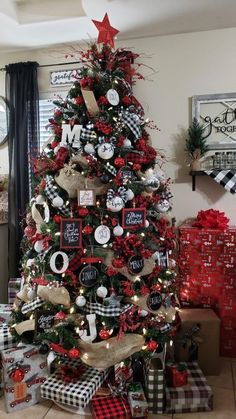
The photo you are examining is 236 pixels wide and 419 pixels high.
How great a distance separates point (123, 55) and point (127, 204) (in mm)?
1023

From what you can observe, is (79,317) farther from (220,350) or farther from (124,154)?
(220,350)

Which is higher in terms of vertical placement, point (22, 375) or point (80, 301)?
point (80, 301)

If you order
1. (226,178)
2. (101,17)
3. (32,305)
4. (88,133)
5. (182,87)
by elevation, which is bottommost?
(32,305)

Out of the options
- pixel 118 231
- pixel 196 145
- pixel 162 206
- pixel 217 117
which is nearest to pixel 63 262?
pixel 118 231

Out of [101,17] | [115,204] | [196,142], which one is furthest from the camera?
[196,142]

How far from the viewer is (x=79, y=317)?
6.63 feet

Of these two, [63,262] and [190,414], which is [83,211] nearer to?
[63,262]

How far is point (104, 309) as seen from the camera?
6.52ft

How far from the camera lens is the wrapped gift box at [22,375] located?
1911mm

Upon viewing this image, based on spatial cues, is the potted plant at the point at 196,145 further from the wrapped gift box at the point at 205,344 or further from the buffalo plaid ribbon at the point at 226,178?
the wrapped gift box at the point at 205,344

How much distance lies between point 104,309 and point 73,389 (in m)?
0.47

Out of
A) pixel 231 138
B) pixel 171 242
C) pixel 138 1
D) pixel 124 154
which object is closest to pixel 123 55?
pixel 138 1

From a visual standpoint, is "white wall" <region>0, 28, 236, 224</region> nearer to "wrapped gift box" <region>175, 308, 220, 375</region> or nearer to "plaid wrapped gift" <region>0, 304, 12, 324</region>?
"wrapped gift box" <region>175, 308, 220, 375</region>

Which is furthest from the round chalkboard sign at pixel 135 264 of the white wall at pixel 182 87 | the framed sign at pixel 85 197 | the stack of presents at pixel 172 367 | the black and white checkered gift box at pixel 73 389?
the white wall at pixel 182 87
